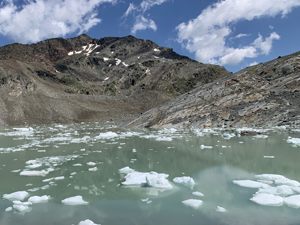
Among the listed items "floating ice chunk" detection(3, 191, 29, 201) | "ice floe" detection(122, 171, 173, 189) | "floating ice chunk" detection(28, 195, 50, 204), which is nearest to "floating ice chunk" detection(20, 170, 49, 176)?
"floating ice chunk" detection(3, 191, 29, 201)

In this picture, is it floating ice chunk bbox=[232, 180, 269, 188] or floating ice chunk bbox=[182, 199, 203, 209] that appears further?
floating ice chunk bbox=[232, 180, 269, 188]

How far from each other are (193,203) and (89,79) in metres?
93.3

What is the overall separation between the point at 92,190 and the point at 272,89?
84.1 feet

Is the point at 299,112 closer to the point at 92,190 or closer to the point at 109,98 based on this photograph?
the point at 92,190

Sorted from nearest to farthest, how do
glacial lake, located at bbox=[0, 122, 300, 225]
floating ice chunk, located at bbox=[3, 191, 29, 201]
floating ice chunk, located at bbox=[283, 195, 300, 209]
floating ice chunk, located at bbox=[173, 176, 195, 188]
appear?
glacial lake, located at bbox=[0, 122, 300, 225] < floating ice chunk, located at bbox=[283, 195, 300, 209] < floating ice chunk, located at bbox=[3, 191, 29, 201] < floating ice chunk, located at bbox=[173, 176, 195, 188]

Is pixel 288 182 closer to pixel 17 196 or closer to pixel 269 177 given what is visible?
pixel 269 177

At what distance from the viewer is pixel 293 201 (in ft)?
14.3

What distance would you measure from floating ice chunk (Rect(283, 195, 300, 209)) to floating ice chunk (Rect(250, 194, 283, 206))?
0.34 ft

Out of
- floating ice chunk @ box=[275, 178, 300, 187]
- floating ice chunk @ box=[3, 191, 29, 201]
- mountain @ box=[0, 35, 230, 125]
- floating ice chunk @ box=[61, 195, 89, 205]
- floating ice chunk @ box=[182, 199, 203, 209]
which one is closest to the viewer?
floating ice chunk @ box=[182, 199, 203, 209]

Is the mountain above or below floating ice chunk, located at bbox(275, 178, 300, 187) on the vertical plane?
above

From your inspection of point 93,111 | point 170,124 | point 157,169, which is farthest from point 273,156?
point 93,111

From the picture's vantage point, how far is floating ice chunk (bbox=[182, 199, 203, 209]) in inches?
172

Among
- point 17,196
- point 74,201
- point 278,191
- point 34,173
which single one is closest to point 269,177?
point 278,191

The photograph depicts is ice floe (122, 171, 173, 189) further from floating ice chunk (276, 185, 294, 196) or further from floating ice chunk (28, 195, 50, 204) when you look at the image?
floating ice chunk (276, 185, 294, 196)
